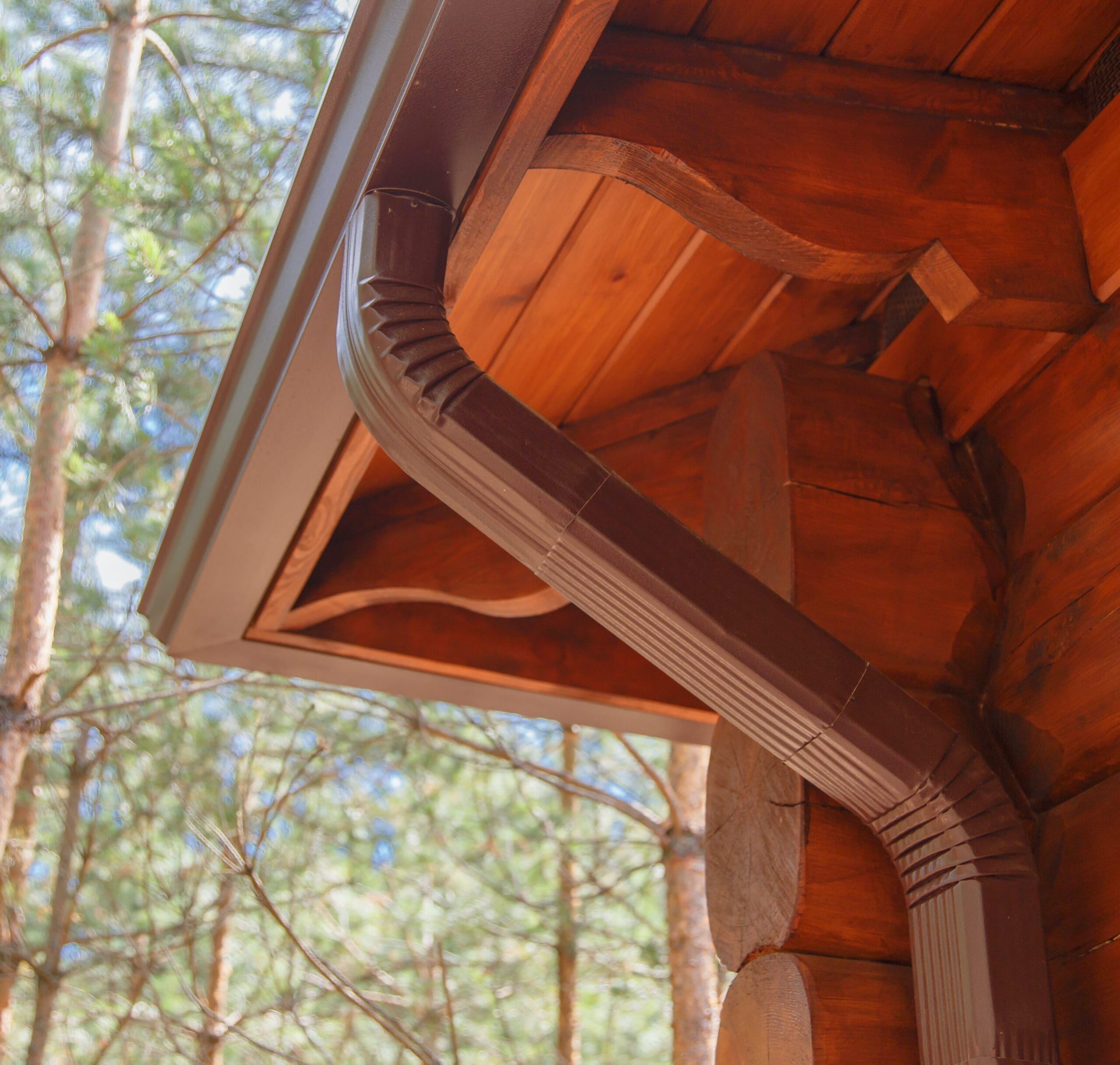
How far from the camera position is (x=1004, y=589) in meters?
1.63

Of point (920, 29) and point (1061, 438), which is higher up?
point (920, 29)

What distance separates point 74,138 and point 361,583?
418 cm

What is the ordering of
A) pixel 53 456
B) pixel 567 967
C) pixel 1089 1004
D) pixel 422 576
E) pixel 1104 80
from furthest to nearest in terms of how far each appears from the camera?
pixel 567 967, pixel 53 456, pixel 422 576, pixel 1104 80, pixel 1089 1004

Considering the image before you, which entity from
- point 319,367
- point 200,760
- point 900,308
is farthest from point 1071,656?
point 200,760

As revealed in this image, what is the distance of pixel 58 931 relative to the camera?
4.79 metres

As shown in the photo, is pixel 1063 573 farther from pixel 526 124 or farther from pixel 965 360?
pixel 526 124

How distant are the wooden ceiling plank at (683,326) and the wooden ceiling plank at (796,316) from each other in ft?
0.09

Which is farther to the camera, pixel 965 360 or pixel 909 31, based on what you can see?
pixel 965 360

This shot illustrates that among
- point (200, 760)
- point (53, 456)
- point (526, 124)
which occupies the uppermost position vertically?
point (53, 456)

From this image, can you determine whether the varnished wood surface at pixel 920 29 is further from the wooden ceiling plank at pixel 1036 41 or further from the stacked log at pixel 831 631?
the stacked log at pixel 831 631

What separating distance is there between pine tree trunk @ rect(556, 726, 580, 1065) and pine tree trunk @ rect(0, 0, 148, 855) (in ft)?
7.40

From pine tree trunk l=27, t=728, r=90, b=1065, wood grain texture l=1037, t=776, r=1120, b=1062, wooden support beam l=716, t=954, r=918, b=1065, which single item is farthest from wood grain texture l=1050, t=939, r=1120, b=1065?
pine tree trunk l=27, t=728, r=90, b=1065

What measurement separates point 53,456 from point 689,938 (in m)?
3.22

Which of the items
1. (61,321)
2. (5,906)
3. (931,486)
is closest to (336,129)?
(931,486)
